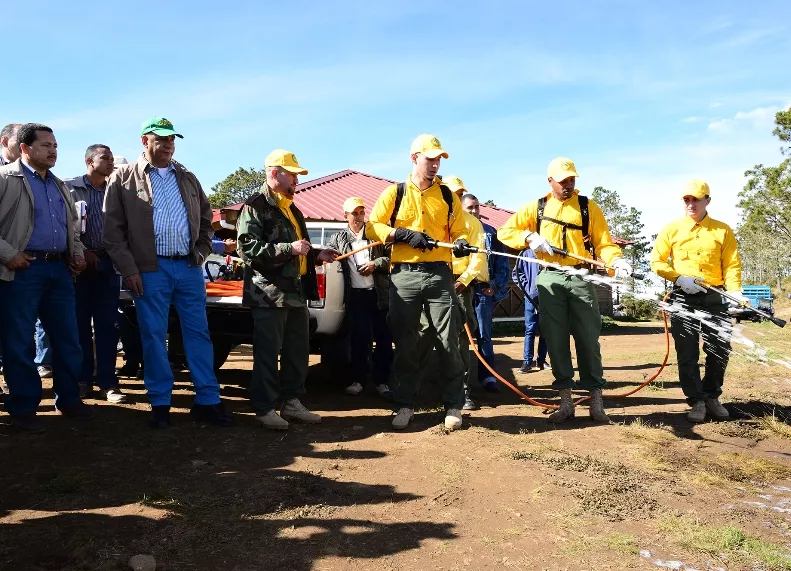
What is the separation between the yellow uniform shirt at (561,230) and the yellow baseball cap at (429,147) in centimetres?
86

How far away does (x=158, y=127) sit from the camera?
5.02 meters

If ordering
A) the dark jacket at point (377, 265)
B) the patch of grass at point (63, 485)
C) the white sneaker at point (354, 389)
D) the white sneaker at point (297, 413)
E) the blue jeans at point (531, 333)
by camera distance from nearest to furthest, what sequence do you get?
the patch of grass at point (63, 485) → the white sneaker at point (297, 413) → the dark jacket at point (377, 265) → the white sneaker at point (354, 389) → the blue jeans at point (531, 333)

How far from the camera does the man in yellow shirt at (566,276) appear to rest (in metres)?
5.58

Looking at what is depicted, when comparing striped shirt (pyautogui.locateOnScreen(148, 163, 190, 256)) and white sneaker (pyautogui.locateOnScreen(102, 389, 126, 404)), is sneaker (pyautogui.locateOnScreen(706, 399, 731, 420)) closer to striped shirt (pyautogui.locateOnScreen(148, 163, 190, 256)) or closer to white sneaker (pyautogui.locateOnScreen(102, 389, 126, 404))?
striped shirt (pyautogui.locateOnScreen(148, 163, 190, 256))

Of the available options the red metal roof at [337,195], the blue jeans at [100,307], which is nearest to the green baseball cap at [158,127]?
the blue jeans at [100,307]

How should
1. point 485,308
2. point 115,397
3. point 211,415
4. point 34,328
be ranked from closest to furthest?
point 34,328 < point 211,415 < point 115,397 < point 485,308

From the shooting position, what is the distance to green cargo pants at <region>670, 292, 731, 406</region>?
5.72 meters

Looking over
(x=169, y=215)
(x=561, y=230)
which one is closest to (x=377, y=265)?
(x=561, y=230)

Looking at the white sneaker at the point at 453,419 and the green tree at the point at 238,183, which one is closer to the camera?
the white sneaker at the point at 453,419

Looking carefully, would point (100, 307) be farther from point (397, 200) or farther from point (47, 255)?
point (397, 200)

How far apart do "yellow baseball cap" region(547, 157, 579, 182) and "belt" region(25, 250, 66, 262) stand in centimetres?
404

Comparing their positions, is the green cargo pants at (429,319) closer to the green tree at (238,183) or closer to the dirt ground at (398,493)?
the dirt ground at (398,493)

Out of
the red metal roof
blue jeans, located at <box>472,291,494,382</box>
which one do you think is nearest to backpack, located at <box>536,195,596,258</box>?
blue jeans, located at <box>472,291,494,382</box>

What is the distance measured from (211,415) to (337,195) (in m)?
17.3
